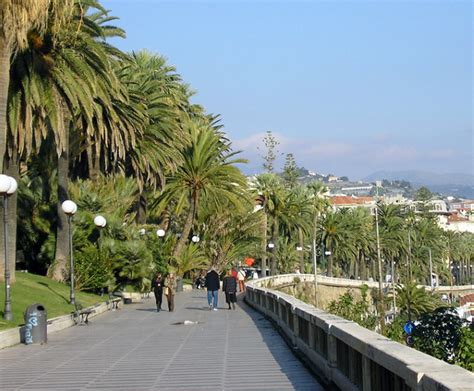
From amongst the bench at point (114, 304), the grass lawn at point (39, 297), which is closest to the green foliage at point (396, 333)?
the grass lawn at point (39, 297)

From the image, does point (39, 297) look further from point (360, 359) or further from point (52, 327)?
point (360, 359)

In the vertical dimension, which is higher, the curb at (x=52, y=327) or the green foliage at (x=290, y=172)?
the green foliage at (x=290, y=172)

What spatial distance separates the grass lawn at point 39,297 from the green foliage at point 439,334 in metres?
9.00

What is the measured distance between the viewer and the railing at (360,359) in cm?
597

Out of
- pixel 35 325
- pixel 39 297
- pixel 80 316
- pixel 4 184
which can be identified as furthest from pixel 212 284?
pixel 35 325

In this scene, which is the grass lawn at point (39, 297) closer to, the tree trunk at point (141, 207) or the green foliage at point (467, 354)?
the green foliage at point (467, 354)

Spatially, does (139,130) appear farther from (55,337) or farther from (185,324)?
(55,337)

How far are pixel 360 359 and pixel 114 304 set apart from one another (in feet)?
84.6

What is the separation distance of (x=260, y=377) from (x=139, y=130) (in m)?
32.7

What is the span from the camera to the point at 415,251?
130500 mm

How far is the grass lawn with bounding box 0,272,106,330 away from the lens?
2327 cm

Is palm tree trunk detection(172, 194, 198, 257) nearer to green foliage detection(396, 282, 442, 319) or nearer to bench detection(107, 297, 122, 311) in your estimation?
green foliage detection(396, 282, 442, 319)

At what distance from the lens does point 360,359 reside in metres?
9.28

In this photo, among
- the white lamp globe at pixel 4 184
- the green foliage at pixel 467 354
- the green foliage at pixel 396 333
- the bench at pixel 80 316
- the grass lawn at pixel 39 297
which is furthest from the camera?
the bench at pixel 80 316
